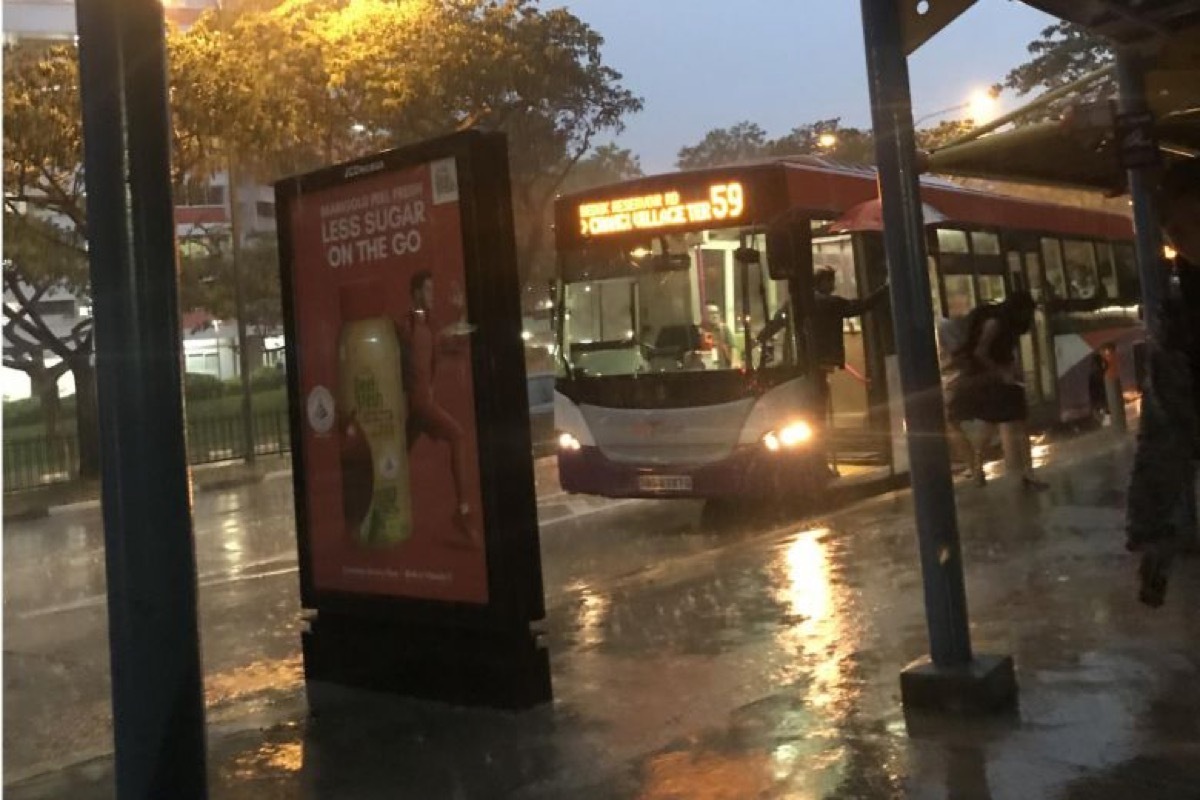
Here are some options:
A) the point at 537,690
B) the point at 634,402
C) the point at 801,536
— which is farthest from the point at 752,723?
the point at 634,402

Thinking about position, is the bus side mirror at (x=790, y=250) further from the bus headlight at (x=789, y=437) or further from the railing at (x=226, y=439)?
the railing at (x=226, y=439)

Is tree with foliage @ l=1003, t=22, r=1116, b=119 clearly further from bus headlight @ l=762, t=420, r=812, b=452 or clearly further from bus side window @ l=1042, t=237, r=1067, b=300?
bus headlight @ l=762, t=420, r=812, b=452

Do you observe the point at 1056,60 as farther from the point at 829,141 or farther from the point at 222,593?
the point at 222,593

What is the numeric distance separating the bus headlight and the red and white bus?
1 centimetres

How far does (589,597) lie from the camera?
28.8 ft

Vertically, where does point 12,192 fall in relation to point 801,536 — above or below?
above

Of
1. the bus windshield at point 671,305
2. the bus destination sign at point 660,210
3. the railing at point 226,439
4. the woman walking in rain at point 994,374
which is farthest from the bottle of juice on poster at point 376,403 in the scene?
the railing at point 226,439

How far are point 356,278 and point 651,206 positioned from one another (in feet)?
19.8

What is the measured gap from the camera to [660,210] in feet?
39.4

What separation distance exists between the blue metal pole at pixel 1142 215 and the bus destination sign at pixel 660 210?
4346 millimetres

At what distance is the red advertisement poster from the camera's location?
5977 mm

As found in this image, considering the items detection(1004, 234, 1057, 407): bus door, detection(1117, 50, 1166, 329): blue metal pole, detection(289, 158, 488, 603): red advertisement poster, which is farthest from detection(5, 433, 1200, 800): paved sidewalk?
detection(1004, 234, 1057, 407): bus door

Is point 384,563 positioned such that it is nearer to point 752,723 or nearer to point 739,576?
point 752,723

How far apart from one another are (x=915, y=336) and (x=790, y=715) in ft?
5.72
